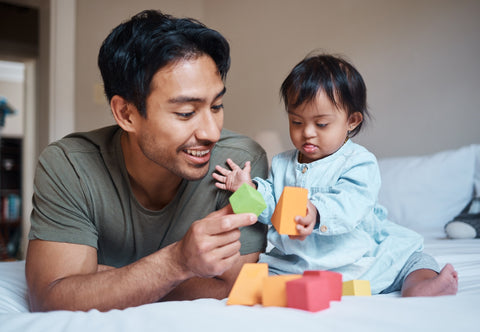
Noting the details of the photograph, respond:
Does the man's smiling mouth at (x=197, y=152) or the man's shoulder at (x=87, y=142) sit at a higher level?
the man's shoulder at (x=87, y=142)

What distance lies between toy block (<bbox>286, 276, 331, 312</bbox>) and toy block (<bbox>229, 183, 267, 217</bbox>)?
0.22 meters

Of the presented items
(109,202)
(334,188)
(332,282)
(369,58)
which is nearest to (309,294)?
(332,282)

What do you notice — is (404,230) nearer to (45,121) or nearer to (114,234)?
(114,234)

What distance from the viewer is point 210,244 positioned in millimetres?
889

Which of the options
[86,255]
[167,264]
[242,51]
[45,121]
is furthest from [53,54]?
[167,264]

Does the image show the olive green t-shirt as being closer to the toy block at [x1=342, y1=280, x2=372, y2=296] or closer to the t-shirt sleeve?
the t-shirt sleeve

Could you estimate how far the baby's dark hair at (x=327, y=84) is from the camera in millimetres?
1241

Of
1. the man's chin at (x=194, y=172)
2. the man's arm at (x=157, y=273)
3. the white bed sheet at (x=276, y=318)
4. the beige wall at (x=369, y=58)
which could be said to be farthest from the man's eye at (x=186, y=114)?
the beige wall at (x=369, y=58)

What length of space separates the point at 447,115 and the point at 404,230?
1.33m

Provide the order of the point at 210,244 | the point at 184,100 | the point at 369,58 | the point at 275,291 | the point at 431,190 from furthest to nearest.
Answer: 1. the point at 369,58
2. the point at 431,190
3. the point at 184,100
4. the point at 210,244
5. the point at 275,291

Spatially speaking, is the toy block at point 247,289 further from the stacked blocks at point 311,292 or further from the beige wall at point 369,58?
the beige wall at point 369,58

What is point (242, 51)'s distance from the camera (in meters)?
3.82

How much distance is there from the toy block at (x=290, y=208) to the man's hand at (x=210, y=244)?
2.7 inches

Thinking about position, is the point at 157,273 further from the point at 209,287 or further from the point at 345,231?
Answer: the point at 345,231
